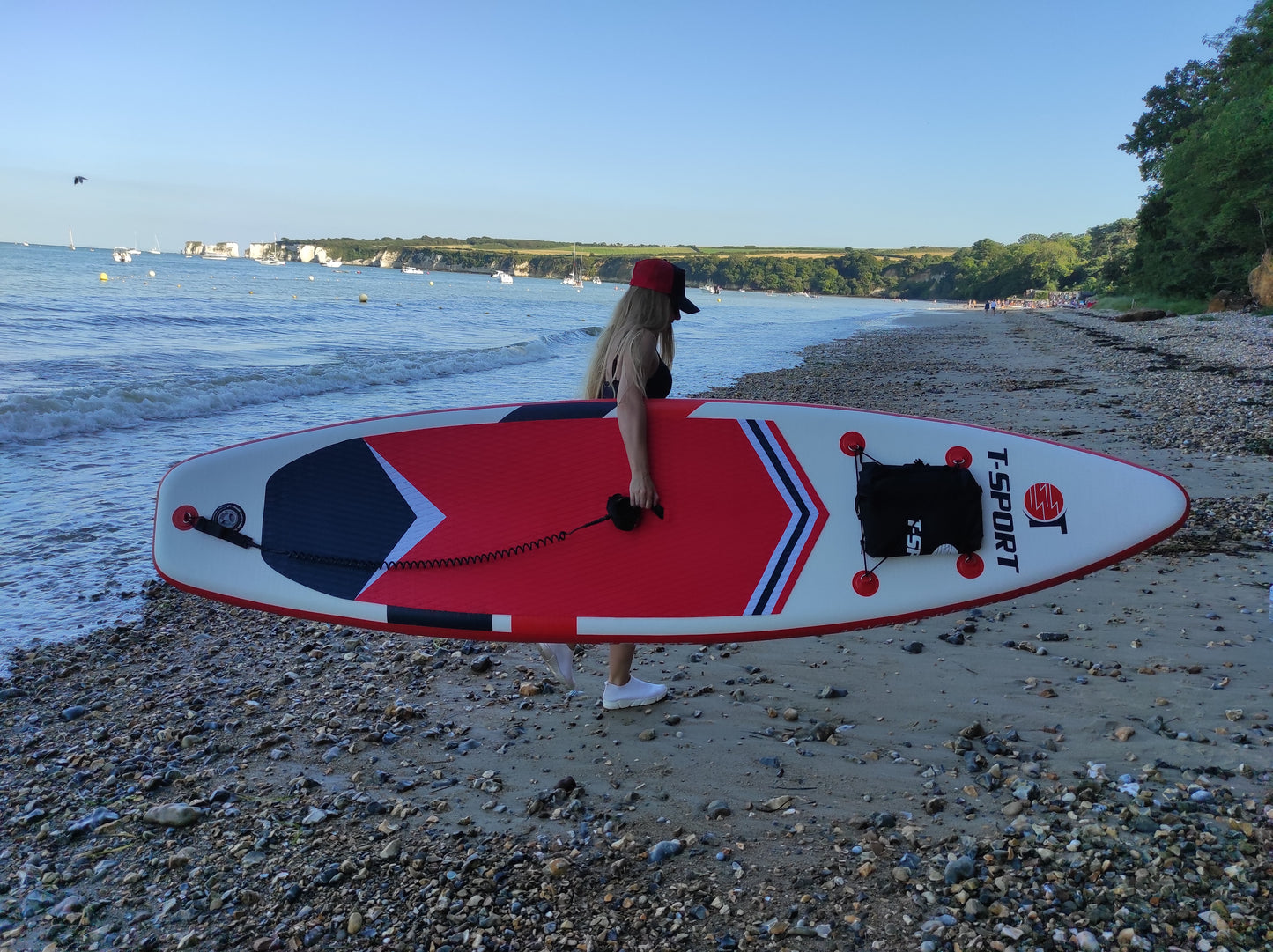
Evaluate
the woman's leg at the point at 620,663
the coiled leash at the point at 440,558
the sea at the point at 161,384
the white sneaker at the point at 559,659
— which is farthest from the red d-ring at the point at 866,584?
the sea at the point at 161,384

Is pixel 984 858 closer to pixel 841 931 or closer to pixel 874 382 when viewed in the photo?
pixel 841 931

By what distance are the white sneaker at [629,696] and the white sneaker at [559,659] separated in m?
0.17

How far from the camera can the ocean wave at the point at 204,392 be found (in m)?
9.18

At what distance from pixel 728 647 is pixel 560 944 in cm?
200

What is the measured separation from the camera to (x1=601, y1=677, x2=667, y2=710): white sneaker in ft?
10.6

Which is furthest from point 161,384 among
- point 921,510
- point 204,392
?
point 921,510

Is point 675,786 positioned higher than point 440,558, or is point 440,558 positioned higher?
point 440,558

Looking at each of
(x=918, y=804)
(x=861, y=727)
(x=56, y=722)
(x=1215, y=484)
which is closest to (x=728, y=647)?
(x=861, y=727)

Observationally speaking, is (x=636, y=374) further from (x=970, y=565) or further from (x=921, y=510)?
(x=970, y=565)

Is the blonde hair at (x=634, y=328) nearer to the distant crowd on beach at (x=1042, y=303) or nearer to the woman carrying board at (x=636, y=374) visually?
the woman carrying board at (x=636, y=374)

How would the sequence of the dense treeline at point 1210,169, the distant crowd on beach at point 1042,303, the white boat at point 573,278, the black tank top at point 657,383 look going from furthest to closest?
the white boat at point 573,278 < the distant crowd on beach at point 1042,303 < the dense treeline at point 1210,169 < the black tank top at point 657,383

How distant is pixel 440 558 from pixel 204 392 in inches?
420

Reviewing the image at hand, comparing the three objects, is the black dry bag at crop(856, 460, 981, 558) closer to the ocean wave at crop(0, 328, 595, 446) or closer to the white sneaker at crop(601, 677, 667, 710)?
the white sneaker at crop(601, 677, 667, 710)

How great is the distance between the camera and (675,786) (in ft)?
8.84
